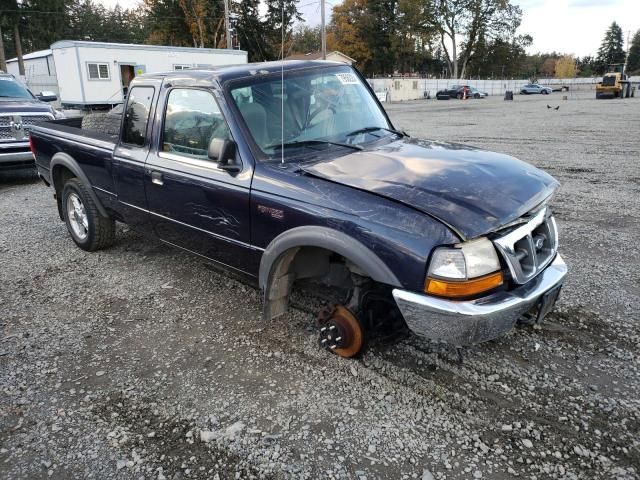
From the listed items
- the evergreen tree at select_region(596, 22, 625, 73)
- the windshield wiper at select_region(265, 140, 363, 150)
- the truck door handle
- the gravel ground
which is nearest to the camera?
the gravel ground

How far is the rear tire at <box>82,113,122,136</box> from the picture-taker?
16.4 feet

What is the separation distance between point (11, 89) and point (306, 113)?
31.1 ft

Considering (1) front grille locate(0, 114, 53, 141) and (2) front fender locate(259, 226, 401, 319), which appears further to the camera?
(1) front grille locate(0, 114, 53, 141)

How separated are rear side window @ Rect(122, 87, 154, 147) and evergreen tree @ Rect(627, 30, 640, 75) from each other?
419 ft

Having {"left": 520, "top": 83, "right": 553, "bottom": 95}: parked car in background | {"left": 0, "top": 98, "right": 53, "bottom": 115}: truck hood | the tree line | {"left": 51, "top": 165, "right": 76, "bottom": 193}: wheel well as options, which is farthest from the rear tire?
{"left": 520, "top": 83, "right": 553, "bottom": 95}: parked car in background

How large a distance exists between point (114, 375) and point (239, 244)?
121cm

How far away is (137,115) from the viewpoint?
429 centimetres

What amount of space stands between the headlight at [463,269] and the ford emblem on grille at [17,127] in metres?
9.29

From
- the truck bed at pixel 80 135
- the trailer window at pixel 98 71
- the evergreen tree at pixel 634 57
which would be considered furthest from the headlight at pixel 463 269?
the evergreen tree at pixel 634 57

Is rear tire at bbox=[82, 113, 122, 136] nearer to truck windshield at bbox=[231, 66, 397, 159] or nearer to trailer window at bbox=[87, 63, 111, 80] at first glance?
truck windshield at bbox=[231, 66, 397, 159]

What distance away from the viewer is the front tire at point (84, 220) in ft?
17.0

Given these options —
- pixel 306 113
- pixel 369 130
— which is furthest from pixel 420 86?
pixel 306 113

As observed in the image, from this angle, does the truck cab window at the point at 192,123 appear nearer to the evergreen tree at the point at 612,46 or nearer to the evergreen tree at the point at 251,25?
the evergreen tree at the point at 251,25

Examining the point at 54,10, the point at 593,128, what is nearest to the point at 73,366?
the point at 593,128
